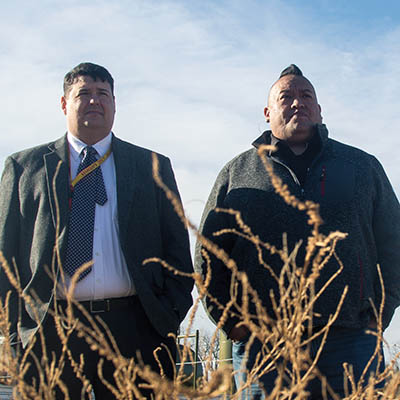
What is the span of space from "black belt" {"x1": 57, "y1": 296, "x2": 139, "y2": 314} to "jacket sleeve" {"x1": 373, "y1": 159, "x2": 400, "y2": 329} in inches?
53.2

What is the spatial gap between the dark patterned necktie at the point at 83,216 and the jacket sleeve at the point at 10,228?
1.05 ft

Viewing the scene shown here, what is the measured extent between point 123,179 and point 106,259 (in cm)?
49

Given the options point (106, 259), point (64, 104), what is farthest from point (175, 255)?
point (64, 104)

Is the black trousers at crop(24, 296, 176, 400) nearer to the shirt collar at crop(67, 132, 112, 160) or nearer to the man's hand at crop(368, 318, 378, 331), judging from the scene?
the shirt collar at crop(67, 132, 112, 160)

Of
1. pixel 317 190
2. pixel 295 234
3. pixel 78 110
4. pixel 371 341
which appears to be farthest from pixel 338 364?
pixel 78 110

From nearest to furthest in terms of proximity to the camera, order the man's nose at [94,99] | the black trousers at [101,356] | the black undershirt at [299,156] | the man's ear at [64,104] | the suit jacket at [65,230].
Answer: the black trousers at [101,356], the suit jacket at [65,230], the black undershirt at [299,156], the man's nose at [94,99], the man's ear at [64,104]

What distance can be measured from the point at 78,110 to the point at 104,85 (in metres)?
0.24

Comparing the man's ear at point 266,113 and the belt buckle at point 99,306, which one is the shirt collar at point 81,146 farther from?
the man's ear at point 266,113

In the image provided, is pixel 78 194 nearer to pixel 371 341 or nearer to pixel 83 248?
pixel 83 248

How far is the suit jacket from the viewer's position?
3.21 meters

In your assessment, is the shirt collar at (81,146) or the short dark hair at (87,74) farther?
the short dark hair at (87,74)

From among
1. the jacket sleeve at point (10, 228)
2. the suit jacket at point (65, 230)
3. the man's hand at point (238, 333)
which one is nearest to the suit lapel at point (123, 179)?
the suit jacket at point (65, 230)

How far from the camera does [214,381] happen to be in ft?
4.60

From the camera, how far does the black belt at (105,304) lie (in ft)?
10.3
